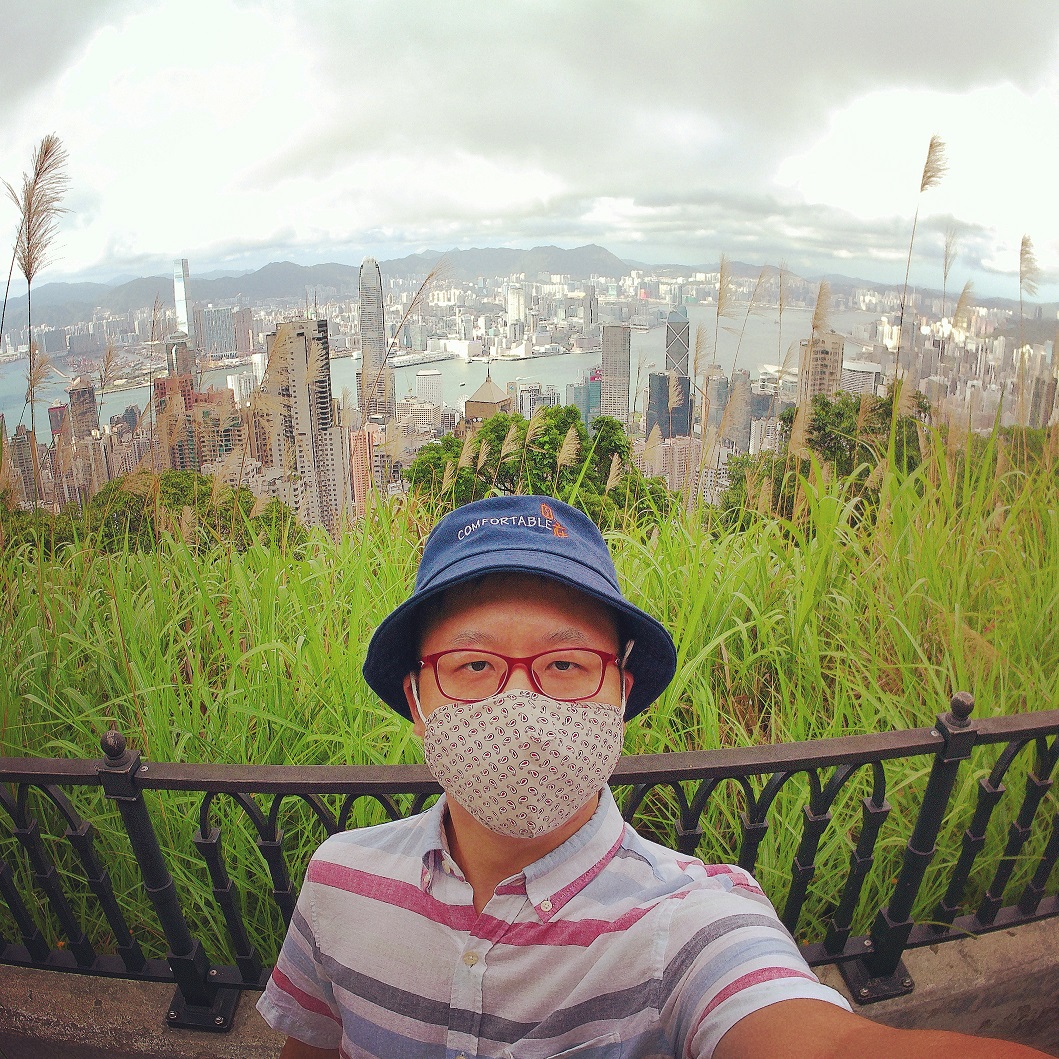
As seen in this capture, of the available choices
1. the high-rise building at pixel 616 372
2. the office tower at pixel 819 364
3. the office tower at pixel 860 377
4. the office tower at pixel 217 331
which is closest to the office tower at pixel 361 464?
the office tower at pixel 217 331

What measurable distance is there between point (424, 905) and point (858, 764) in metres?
1.01

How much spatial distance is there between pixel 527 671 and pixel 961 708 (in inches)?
41.3

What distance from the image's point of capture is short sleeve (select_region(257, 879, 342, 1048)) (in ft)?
3.20

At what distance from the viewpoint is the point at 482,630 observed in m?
0.87

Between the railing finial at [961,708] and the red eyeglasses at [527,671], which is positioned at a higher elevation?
the red eyeglasses at [527,671]

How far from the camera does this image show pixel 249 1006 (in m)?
1.71

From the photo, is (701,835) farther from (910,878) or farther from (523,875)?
(523,875)

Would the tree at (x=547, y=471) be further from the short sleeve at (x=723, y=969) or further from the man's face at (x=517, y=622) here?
the short sleeve at (x=723, y=969)

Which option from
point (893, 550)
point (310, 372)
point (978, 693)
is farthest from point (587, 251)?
point (978, 693)

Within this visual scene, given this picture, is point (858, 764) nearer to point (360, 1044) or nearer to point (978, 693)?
point (978, 693)

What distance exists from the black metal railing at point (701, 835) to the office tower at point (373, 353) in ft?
4.90

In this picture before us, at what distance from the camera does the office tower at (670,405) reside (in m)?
2.92

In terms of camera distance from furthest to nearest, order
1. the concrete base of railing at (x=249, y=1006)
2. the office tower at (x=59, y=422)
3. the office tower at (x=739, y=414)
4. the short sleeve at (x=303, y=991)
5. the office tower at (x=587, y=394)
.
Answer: the office tower at (x=587, y=394) < the office tower at (x=739, y=414) < the office tower at (x=59, y=422) < the concrete base of railing at (x=249, y=1006) < the short sleeve at (x=303, y=991)

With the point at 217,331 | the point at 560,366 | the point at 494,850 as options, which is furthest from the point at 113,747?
the point at 560,366
